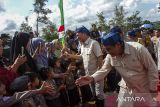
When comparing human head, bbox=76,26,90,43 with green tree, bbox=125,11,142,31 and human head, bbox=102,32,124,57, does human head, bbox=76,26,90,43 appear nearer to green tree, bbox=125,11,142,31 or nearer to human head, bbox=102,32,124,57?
human head, bbox=102,32,124,57

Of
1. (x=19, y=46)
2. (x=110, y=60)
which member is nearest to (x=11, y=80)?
(x=19, y=46)

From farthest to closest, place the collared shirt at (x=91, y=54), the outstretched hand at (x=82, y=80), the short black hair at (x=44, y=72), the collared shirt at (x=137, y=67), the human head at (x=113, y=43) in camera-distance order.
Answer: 1. the collared shirt at (x=91, y=54)
2. the short black hair at (x=44, y=72)
3. the outstretched hand at (x=82, y=80)
4. the collared shirt at (x=137, y=67)
5. the human head at (x=113, y=43)

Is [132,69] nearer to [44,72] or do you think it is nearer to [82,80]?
[82,80]

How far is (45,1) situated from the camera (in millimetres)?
38906

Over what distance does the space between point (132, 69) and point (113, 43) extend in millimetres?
502

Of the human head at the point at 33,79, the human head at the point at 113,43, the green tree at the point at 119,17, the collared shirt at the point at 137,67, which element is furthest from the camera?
the green tree at the point at 119,17

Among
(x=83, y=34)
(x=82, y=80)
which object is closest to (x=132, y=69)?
(x=82, y=80)

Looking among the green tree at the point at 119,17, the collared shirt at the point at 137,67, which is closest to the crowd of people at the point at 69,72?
the collared shirt at the point at 137,67

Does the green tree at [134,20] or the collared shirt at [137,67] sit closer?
the collared shirt at [137,67]

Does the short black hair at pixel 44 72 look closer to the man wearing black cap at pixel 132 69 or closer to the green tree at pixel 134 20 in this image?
the man wearing black cap at pixel 132 69

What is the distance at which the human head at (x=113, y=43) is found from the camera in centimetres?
442

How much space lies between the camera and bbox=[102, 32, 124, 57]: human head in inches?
174

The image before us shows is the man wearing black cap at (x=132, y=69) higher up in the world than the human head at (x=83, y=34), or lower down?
lower down

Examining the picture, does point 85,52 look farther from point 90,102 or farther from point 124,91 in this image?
point 124,91
